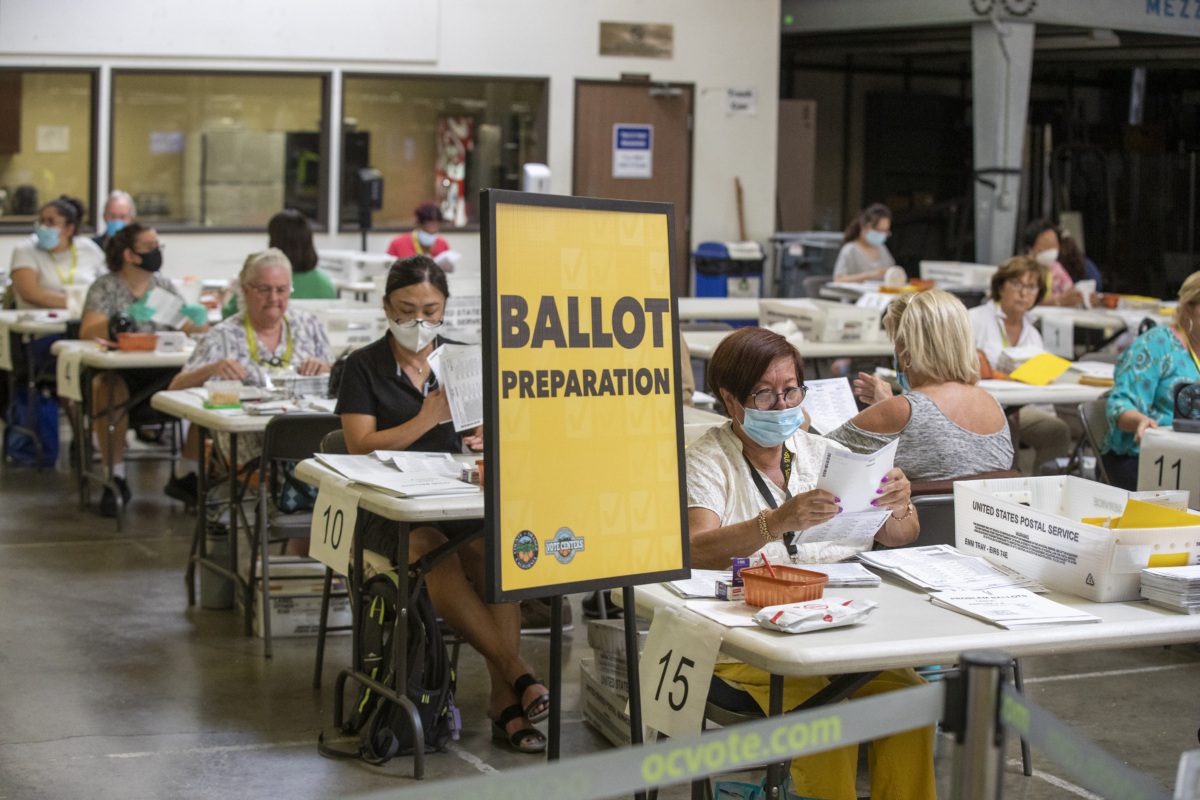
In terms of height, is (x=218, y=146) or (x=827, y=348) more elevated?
(x=218, y=146)

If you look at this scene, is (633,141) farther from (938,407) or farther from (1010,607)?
(1010,607)

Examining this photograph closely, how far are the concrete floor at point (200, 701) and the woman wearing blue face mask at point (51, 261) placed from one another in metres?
3.16

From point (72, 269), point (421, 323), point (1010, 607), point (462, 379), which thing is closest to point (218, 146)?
point (72, 269)

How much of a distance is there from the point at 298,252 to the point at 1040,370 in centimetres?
360

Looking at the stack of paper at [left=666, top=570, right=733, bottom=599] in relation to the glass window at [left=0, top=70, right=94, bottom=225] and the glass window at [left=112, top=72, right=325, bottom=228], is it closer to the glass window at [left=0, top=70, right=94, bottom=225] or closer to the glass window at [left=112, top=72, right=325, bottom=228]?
the glass window at [left=0, top=70, right=94, bottom=225]

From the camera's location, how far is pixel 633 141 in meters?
13.7

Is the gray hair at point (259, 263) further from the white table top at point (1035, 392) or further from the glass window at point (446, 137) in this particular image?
the glass window at point (446, 137)

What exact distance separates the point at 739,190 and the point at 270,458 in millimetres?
9545

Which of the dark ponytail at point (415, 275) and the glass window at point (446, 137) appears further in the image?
the glass window at point (446, 137)

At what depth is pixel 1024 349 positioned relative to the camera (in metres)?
7.02

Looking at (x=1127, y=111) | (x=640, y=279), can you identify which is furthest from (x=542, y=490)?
(x=1127, y=111)

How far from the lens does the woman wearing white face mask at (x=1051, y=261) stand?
9.86 meters

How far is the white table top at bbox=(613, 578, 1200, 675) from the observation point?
2.73 m

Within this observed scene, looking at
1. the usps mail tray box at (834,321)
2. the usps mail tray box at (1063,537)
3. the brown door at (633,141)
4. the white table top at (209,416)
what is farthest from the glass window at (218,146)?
the usps mail tray box at (1063,537)
